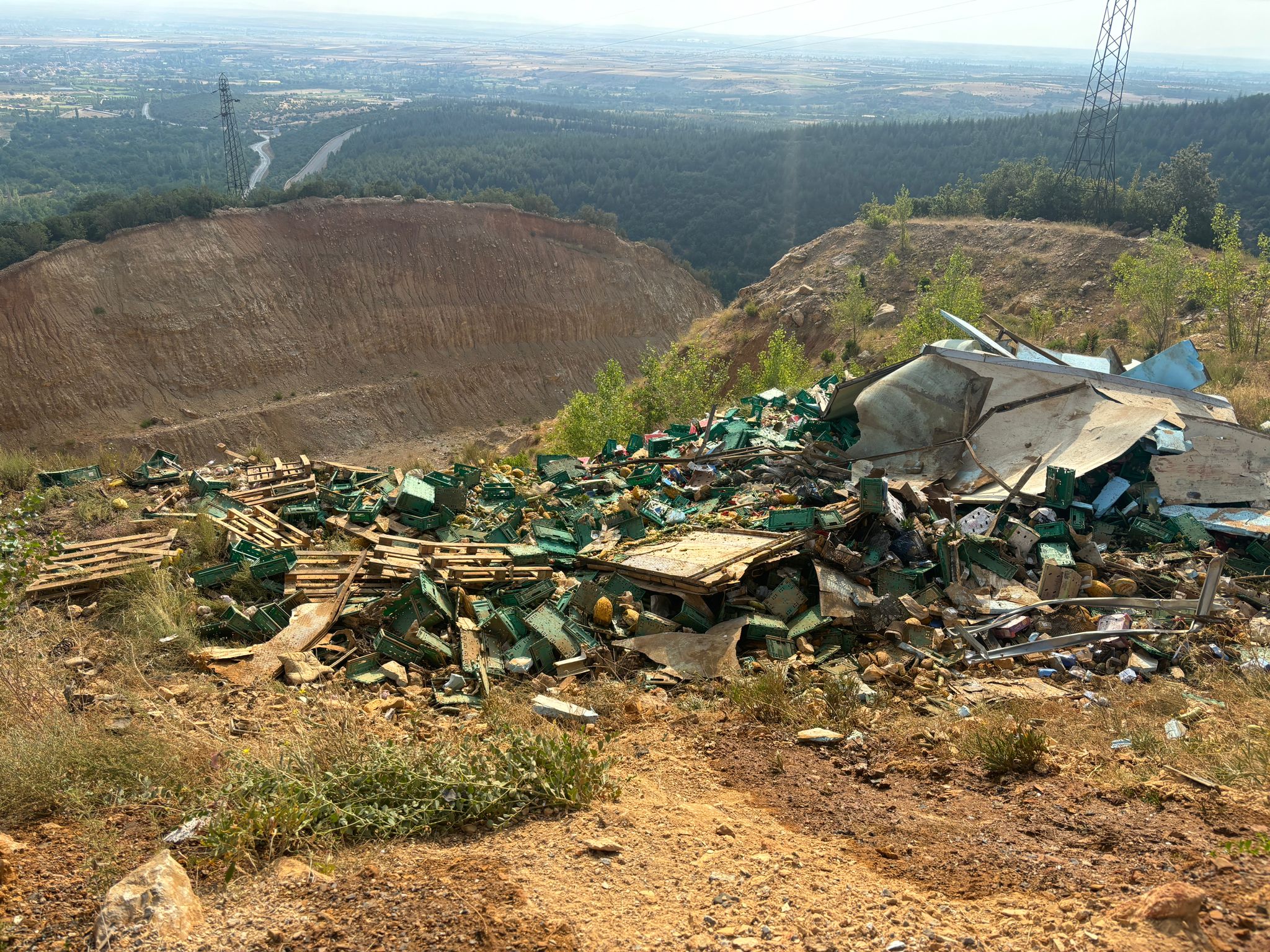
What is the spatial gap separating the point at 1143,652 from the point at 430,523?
7.53m

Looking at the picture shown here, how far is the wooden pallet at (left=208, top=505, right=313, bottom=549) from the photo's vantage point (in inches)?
377

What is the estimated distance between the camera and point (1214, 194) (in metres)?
32.3

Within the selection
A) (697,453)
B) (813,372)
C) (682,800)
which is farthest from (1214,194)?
(682,800)

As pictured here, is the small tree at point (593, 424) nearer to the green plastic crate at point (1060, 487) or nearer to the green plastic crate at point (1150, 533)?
the green plastic crate at point (1060, 487)

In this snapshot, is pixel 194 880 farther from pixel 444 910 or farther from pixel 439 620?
pixel 439 620

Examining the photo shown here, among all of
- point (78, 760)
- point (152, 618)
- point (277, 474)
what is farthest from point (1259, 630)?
point (277, 474)

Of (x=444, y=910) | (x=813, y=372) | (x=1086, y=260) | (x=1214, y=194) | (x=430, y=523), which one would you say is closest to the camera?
(x=444, y=910)

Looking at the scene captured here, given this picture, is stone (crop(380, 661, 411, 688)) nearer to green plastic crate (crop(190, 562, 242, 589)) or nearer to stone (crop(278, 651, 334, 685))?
stone (crop(278, 651, 334, 685))

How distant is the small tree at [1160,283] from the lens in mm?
19625

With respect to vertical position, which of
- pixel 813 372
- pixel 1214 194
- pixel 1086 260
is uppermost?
pixel 1214 194

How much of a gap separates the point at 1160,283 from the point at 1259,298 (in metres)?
1.98

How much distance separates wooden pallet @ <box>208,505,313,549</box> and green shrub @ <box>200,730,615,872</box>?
16.6ft

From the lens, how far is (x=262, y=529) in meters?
9.89

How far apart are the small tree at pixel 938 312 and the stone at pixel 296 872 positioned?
18143mm
